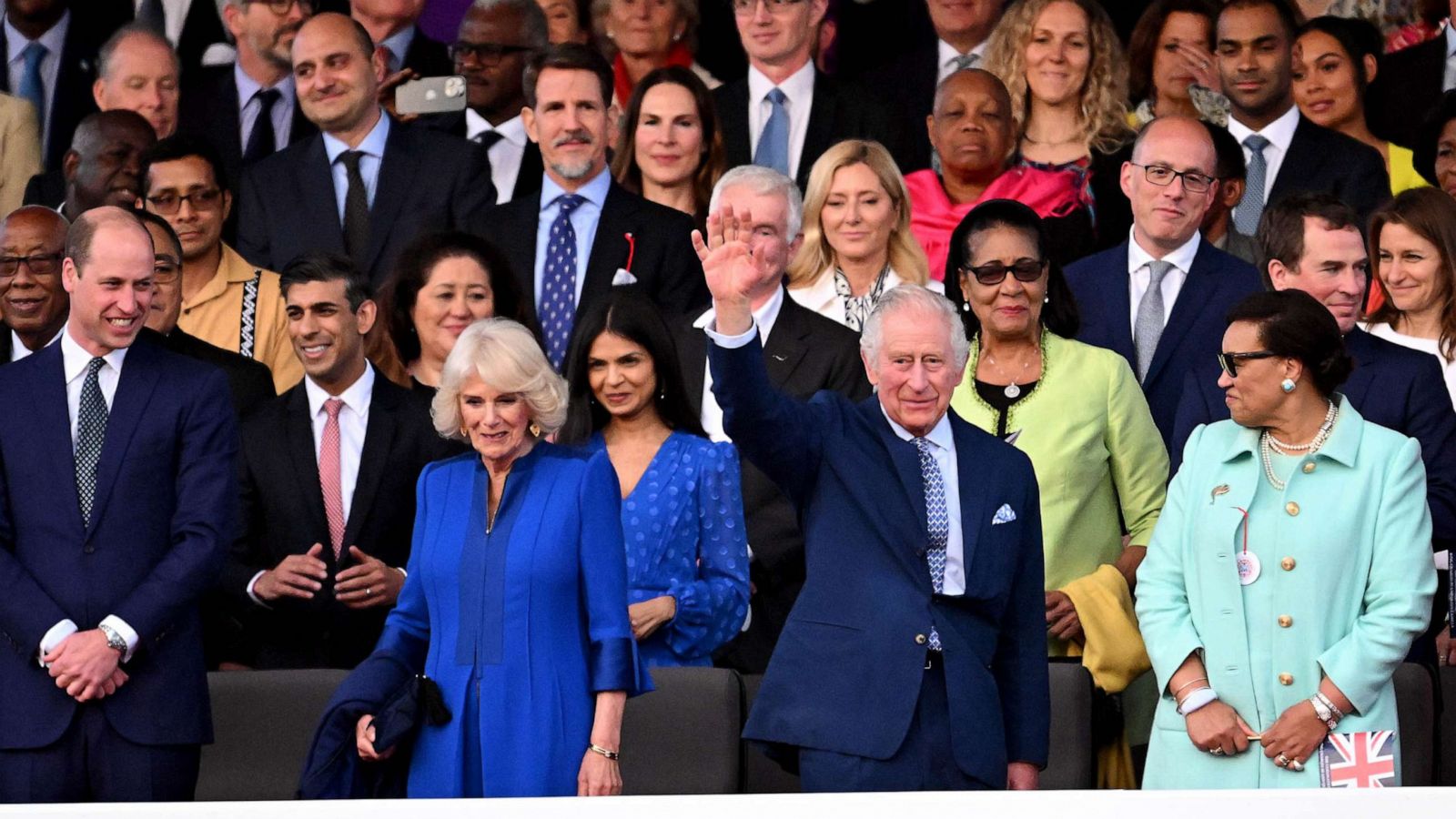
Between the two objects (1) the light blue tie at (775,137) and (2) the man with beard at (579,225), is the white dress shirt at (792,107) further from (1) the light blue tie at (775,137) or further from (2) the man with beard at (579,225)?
(2) the man with beard at (579,225)

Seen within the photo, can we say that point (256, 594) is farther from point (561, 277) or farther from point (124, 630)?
point (561, 277)

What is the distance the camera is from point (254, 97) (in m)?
7.64

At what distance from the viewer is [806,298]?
642cm

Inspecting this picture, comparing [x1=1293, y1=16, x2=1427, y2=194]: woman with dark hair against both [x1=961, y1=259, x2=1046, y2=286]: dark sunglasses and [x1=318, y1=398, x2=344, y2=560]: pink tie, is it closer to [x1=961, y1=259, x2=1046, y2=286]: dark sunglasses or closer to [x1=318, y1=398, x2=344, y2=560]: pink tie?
[x1=961, y1=259, x2=1046, y2=286]: dark sunglasses

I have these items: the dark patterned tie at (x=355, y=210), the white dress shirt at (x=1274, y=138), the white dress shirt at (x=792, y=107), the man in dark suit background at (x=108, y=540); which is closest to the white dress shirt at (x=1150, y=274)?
the white dress shirt at (x=1274, y=138)

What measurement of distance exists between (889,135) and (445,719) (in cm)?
331

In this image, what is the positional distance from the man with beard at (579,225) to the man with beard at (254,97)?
1.10 meters

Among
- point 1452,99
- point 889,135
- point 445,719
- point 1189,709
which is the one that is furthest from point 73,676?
point 1452,99

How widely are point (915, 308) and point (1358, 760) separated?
1149 millimetres

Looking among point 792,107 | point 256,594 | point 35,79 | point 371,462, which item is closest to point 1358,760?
point 371,462

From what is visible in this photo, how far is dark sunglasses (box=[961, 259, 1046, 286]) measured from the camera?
5500mm

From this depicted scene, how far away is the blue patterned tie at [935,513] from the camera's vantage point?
14.5ft

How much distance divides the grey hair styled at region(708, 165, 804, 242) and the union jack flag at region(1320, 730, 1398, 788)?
7.15 feet

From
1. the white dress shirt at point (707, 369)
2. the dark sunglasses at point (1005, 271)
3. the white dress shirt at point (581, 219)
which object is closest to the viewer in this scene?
the dark sunglasses at point (1005, 271)
